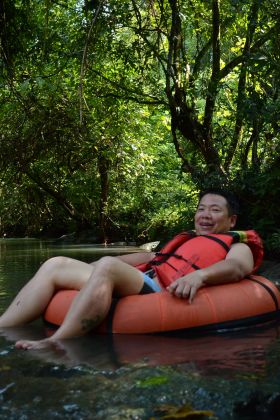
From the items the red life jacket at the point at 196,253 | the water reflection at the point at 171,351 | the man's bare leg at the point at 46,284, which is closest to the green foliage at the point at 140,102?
the man's bare leg at the point at 46,284

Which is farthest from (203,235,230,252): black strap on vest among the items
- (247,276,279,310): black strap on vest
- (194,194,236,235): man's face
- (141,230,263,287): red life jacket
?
(247,276,279,310): black strap on vest

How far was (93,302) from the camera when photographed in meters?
2.82

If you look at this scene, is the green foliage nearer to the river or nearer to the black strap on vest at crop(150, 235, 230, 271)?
the black strap on vest at crop(150, 235, 230, 271)

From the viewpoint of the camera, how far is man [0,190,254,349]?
2.83m

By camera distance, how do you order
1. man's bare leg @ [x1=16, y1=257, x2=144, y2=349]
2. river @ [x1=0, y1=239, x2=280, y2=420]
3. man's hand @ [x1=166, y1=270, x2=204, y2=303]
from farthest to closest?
man's hand @ [x1=166, y1=270, x2=204, y2=303]
man's bare leg @ [x1=16, y1=257, x2=144, y2=349]
river @ [x1=0, y1=239, x2=280, y2=420]

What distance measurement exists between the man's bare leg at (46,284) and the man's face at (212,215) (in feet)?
2.76

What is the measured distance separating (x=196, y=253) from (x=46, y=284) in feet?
3.24

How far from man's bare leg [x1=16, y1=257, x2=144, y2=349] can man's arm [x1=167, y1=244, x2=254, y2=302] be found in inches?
14.1

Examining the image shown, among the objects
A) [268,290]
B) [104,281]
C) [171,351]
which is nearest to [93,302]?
[104,281]

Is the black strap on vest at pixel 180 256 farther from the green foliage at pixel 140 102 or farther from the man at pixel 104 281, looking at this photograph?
→ the green foliage at pixel 140 102

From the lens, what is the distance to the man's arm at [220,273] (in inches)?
120

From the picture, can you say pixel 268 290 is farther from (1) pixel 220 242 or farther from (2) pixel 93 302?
(2) pixel 93 302

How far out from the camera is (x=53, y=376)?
2188mm

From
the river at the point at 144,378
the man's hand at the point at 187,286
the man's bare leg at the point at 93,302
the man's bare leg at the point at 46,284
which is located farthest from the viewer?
the man's bare leg at the point at 46,284
